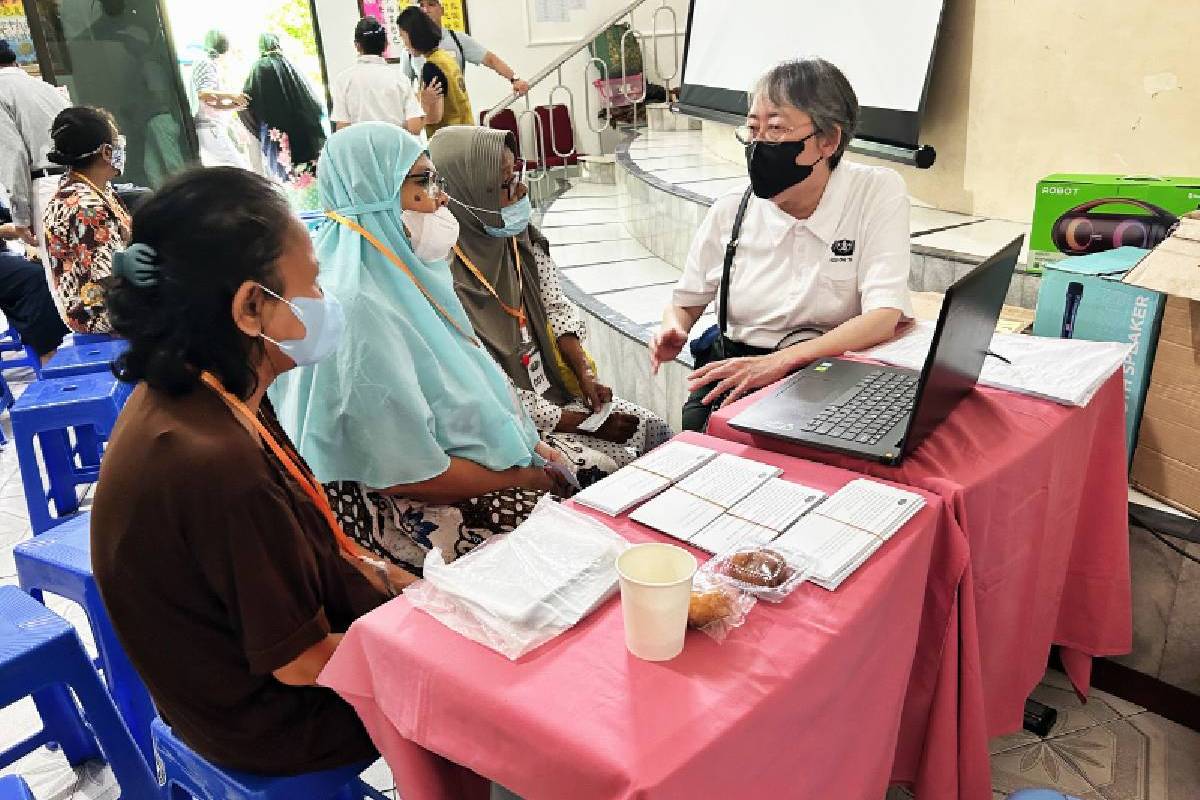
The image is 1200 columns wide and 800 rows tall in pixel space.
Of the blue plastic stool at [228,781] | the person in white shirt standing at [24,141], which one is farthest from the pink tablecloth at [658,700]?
the person in white shirt standing at [24,141]

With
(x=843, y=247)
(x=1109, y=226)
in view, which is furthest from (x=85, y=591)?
(x=1109, y=226)

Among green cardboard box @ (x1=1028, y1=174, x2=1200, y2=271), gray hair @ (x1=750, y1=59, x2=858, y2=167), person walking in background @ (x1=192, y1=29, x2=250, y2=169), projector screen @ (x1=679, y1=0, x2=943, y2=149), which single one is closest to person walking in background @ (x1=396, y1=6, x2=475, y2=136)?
person walking in background @ (x1=192, y1=29, x2=250, y2=169)

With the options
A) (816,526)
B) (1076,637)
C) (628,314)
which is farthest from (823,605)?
(628,314)

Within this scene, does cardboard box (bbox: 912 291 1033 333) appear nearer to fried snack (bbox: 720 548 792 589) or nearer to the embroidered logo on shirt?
the embroidered logo on shirt

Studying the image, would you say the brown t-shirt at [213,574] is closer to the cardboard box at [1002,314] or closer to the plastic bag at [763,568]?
the plastic bag at [763,568]

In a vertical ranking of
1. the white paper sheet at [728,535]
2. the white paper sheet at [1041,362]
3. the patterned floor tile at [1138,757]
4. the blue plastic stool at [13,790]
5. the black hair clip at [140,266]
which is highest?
the black hair clip at [140,266]

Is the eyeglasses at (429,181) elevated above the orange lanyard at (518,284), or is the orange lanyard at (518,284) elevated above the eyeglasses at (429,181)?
the eyeglasses at (429,181)

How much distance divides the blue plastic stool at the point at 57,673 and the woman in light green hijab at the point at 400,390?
49cm

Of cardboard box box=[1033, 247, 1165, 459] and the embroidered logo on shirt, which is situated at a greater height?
the embroidered logo on shirt

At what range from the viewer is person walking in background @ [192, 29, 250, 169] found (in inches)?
215

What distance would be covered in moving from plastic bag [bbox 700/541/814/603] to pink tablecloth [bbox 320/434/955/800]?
0.7 inches

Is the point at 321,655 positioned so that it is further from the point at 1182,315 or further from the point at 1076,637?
the point at 1182,315

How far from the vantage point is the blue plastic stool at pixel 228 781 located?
1.12 metres

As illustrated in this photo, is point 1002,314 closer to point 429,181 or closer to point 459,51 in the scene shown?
point 429,181
